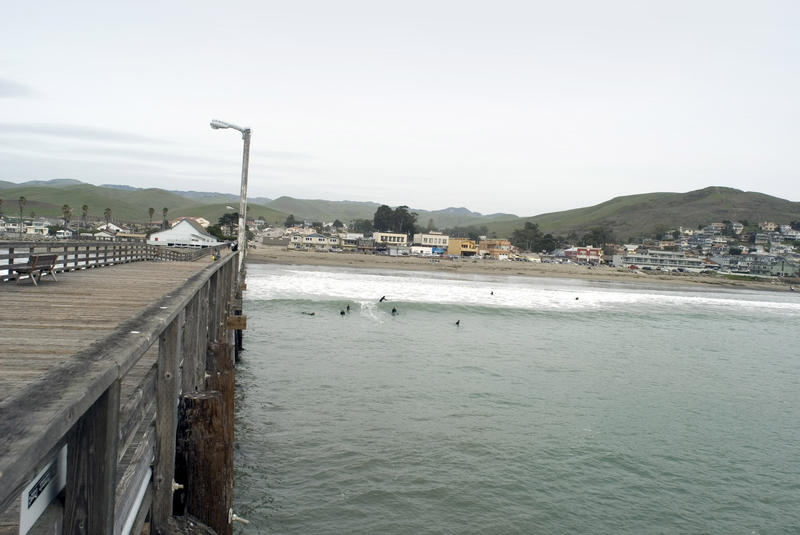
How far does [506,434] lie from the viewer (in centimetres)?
1276

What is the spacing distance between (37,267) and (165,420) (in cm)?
940

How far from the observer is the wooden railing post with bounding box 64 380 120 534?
2.14 meters

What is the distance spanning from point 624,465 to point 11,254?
13.5 metres

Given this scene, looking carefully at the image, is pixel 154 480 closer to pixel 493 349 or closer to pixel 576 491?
pixel 576 491

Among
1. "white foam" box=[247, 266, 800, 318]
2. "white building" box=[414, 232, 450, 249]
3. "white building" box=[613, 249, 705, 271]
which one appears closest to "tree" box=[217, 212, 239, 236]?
"white building" box=[414, 232, 450, 249]

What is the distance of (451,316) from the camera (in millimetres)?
33688

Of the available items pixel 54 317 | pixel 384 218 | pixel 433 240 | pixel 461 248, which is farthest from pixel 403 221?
pixel 54 317

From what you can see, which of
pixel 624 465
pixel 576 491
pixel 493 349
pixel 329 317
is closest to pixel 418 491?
pixel 576 491

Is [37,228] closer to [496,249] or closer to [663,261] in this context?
[496,249]

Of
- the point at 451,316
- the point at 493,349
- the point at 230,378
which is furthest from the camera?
the point at 451,316

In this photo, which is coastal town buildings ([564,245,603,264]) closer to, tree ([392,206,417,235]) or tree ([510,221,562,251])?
tree ([510,221,562,251])

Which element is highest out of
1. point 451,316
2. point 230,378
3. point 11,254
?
point 11,254

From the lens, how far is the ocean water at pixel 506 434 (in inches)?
362

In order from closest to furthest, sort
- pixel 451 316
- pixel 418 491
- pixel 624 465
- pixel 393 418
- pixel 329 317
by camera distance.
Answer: pixel 418 491 < pixel 624 465 < pixel 393 418 < pixel 329 317 < pixel 451 316
